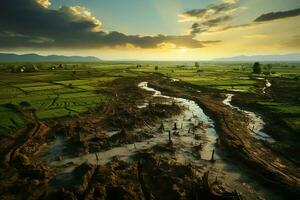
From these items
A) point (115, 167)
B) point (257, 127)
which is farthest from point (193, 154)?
point (257, 127)

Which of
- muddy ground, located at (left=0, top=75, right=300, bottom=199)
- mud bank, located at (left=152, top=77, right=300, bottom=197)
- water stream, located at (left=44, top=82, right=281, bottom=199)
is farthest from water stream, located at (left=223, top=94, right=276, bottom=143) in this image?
muddy ground, located at (left=0, top=75, right=300, bottom=199)

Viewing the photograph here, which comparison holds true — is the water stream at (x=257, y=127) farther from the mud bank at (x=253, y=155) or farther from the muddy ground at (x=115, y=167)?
the muddy ground at (x=115, y=167)

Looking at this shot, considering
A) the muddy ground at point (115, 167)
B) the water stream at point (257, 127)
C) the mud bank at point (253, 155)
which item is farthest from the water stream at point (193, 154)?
the mud bank at point (253, 155)

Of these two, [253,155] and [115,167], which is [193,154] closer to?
[253,155]

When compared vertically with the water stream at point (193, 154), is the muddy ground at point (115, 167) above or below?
above

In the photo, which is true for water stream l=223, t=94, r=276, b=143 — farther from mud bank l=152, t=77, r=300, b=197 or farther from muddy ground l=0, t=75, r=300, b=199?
muddy ground l=0, t=75, r=300, b=199

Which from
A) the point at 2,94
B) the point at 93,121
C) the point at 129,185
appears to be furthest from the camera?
the point at 2,94

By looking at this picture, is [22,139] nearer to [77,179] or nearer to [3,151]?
[3,151]

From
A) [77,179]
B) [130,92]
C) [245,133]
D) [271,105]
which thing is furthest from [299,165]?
[130,92]
